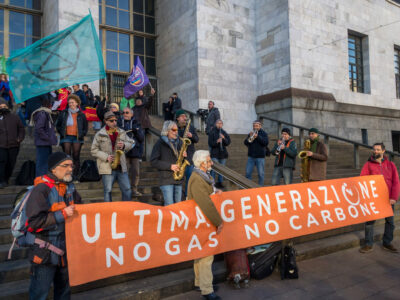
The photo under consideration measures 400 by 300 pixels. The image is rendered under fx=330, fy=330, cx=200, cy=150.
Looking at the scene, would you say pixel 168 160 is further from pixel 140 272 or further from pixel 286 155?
pixel 286 155

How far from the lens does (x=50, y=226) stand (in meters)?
2.79

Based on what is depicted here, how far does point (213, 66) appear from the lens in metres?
16.1

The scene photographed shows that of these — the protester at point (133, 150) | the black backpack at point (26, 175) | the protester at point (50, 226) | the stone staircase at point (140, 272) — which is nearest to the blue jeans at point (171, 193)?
the stone staircase at point (140, 272)

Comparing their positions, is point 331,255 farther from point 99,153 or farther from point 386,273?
point 99,153

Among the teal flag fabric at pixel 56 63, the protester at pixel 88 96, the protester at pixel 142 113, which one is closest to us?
the teal flag fabric at pixel 56 63

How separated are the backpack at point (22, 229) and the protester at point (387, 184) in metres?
4.95

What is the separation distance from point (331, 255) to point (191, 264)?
8.01 ft

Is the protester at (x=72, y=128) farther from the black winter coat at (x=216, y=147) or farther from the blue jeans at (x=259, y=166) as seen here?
the blue jeans at (x=259, y=166)

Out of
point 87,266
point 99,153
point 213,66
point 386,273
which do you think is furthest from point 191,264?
point 213,66

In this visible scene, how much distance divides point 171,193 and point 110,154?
1.22 meters

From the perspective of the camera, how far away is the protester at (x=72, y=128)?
6.18 m

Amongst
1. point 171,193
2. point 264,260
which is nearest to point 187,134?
point 171,193

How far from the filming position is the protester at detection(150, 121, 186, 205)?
16.8ft

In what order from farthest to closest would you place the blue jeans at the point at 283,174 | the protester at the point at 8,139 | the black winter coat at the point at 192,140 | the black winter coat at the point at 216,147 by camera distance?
1. the black winter coat at the point at 216,147
2. the blue jeans at the point at 283,174
3. the protester at the point at 8,139
4. the black winter coat at the point at 192,140
